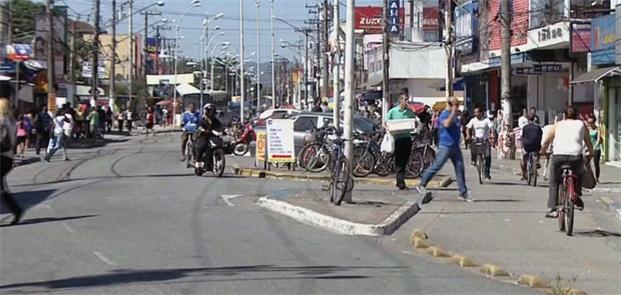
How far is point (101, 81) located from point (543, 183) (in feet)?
290

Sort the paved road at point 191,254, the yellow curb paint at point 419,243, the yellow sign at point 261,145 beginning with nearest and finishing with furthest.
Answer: the paved road at point 191,254 → the yellow curb paint at point 419,243 → the yellow sign at point 261,145

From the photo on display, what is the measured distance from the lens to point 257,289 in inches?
390

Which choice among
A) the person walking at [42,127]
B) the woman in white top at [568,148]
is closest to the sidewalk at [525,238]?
the woman in white top at [568,148]

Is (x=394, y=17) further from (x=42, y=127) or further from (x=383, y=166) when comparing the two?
(x=383, y=166)

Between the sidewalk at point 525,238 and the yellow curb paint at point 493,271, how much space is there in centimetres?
9

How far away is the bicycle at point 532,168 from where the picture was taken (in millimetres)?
23547

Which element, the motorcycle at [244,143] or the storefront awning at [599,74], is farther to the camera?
the motorcycle at [244,143]

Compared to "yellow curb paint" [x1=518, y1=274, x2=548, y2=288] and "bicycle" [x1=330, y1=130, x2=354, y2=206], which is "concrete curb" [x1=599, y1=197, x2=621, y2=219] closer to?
"bicycle" [x1=330, y1=130, x2=354, y2=206]

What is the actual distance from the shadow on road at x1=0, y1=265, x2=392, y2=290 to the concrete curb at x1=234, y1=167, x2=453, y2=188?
10.8 meters

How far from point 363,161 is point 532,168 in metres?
3.83

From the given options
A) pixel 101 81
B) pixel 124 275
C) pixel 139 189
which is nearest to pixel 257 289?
pixel 124 275

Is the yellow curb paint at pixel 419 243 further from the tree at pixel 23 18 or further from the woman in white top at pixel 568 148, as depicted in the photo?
the tree at pixel 23 18

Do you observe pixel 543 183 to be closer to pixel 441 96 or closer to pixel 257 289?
pixel 257 289

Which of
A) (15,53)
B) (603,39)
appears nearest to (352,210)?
(603,39)
